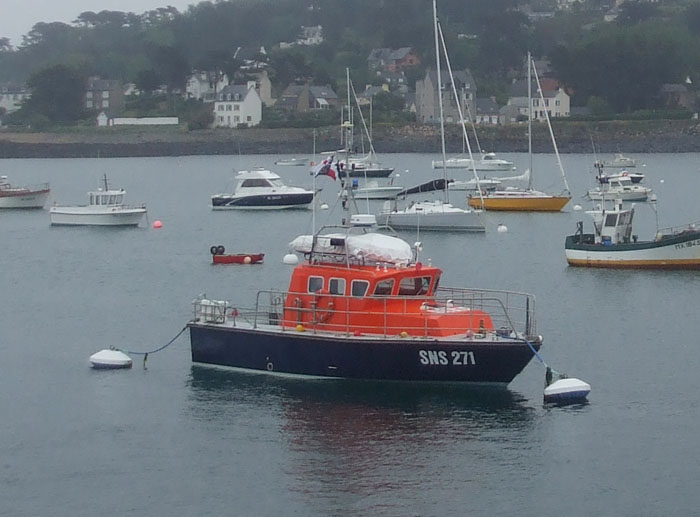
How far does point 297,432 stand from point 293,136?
132297 mm

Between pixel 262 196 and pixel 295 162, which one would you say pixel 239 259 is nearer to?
pixel 262 196

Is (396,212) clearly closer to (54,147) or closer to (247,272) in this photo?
(247,272)

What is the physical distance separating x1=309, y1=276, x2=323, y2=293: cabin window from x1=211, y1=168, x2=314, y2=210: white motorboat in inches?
1930

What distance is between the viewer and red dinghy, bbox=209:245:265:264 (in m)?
55.1

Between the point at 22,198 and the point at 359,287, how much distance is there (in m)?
56.5

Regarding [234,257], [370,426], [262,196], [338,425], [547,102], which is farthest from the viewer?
[547,102]

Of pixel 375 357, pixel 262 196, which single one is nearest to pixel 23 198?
pixel 262 196

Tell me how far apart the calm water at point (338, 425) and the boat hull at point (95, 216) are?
2234cm

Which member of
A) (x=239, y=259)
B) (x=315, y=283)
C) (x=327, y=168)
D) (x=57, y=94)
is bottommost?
(x=239, y=259)

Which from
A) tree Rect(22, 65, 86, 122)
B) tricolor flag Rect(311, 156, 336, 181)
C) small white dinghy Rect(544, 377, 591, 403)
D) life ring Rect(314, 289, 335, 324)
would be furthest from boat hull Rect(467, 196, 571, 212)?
tree Rect(22, 65, 86, 122)

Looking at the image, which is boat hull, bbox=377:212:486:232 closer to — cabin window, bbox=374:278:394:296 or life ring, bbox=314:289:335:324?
life ring, bbox=314:289:335:324

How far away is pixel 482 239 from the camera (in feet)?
211

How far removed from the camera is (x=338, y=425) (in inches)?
1149

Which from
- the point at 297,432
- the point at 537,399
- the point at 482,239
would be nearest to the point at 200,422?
the point at 297,432
